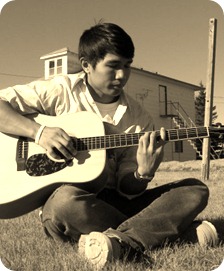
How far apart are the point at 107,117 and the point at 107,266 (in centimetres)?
76

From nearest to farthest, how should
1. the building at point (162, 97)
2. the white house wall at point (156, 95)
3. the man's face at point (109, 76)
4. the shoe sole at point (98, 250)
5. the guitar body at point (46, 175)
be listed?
the shoe sole at point (98, 250)
the guitar body at point (46, 175)
the man's face at point (109, 76)
the building at point (162, 97)
the white house wall at point (156, 95)

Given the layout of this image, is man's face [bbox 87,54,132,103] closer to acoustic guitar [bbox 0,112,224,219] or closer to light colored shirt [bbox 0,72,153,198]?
light colored shirt [bbox 0,72,153,198]

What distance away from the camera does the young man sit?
152 cm

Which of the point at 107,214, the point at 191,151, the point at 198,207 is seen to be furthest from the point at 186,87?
the point at 107,214

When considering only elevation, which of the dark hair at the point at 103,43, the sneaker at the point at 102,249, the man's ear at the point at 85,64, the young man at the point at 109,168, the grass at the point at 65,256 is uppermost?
the dark hair at the point at 103,43

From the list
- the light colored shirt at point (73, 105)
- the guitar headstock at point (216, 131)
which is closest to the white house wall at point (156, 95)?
the light colored shirt at point (73, 105)

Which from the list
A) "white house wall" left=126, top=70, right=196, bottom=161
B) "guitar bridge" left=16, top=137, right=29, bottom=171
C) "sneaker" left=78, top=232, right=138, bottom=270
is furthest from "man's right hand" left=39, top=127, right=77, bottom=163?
"white house wall" left=126, top=70, right=196, bottom=161

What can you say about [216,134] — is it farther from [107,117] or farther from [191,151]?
[191,151]

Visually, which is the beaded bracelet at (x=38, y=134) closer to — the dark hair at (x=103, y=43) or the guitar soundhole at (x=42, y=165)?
the guitar soundhole at (x=42, y=165)

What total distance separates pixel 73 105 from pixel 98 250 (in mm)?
761

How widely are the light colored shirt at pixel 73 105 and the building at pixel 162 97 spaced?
27 centimetres

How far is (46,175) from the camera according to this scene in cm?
168

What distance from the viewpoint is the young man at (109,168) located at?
152 centimetres

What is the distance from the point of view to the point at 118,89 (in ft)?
5.93
